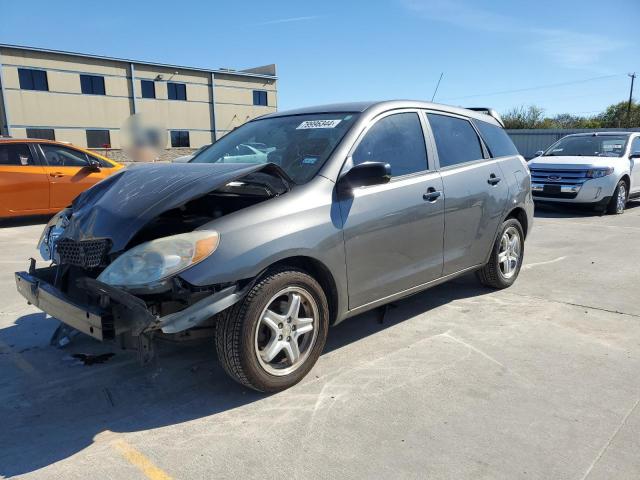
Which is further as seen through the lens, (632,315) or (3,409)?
(632,315)

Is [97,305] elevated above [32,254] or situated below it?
above

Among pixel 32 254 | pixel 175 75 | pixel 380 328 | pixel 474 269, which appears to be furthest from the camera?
pixel 175 75

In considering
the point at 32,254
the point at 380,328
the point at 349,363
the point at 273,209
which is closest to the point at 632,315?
the point at 380,328

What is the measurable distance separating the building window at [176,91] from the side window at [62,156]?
101ft

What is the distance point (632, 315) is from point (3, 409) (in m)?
4.92

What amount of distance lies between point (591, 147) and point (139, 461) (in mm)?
12006

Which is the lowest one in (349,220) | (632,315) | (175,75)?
(632,315)

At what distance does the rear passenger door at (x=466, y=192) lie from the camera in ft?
14.1

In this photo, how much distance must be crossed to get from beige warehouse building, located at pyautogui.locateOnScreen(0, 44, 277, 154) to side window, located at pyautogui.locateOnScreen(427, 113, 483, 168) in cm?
2520

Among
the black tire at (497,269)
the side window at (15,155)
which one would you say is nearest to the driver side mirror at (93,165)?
the side window at (15,155)

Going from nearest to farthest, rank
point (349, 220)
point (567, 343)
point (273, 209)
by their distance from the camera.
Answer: point (273, 209) < point (349, 220) < point (567, 343)

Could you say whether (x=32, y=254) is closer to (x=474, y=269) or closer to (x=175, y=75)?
(x=474, y=269)

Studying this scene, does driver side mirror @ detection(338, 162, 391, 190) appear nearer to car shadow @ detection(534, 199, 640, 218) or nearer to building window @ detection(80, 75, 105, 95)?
car shadow @ detection(534, 199, 640, 218)

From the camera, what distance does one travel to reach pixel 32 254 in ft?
23.6
